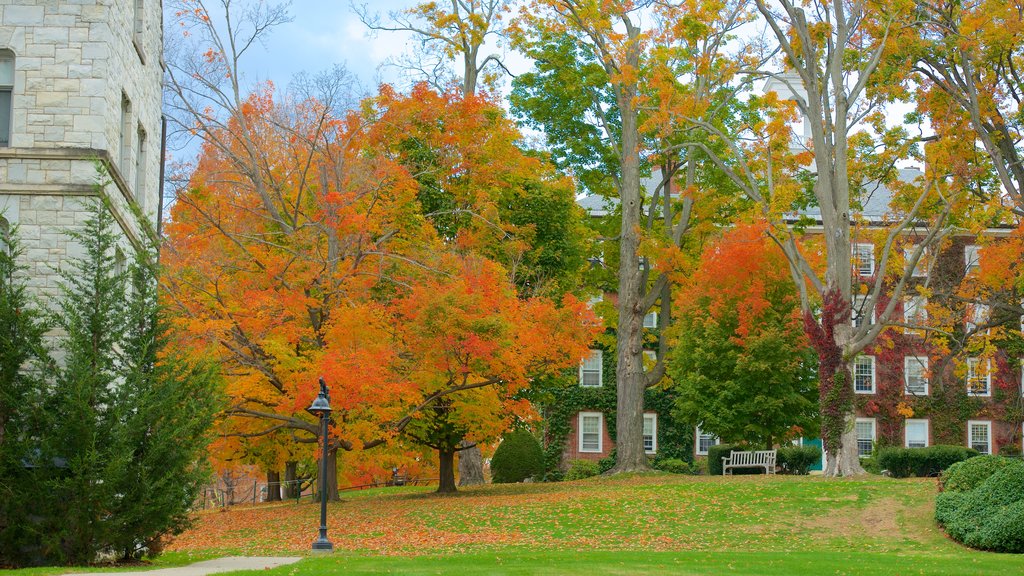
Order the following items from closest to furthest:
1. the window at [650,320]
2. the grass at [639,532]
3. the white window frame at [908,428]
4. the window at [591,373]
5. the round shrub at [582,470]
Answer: the grass at [639,532] → the round shrub at [582,470] → the white window frame at [908,428] → the window at [591,373] → the window at [650,320]

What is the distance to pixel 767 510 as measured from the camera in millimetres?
24156

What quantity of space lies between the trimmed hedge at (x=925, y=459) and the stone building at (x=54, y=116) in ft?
75.7

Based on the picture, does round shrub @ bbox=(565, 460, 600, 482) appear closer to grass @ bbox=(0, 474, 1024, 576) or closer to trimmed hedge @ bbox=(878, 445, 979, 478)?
trimmed hedge @ bbox=(878, 445, 979, 478)

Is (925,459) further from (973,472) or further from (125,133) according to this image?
(125,133)

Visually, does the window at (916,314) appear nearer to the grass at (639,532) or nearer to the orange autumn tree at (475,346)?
the grass at (639,532)

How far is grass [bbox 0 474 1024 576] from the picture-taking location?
1756 centimetres

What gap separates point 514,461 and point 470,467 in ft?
20.0

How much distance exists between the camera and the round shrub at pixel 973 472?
22.5 meters

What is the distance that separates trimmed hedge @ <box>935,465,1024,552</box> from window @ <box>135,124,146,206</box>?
17.8 metres

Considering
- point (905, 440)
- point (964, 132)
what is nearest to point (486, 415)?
point (964, 132)

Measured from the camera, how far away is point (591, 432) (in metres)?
51.6

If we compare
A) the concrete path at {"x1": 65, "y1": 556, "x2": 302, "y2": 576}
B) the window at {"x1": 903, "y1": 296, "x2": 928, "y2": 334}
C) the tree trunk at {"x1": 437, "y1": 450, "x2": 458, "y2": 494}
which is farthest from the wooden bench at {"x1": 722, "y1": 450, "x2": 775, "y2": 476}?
the concrete path at {"x1": 65, "y1": 556, "x2": 302, "y2": 576}

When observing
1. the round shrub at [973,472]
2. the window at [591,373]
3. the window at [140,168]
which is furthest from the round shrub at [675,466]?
the window at [140,168]

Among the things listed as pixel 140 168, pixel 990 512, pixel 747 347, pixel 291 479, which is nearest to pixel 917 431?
pixel 747 347
